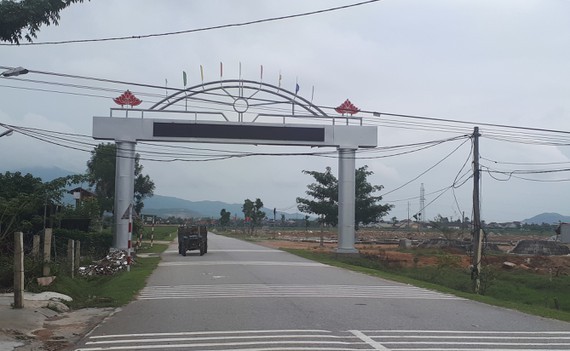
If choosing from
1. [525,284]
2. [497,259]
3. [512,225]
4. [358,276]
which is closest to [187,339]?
[358,276]

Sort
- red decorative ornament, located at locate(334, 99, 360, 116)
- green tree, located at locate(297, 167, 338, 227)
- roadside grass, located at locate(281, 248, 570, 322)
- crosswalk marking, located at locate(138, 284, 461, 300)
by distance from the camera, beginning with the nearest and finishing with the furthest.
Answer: crosswalk marking, located at locate(138, 284, 461, 300) → roadside grass, located at locate(281, 248, 570, 322) → red decorative ornament, located at locate(334, 99, 360, 116) → green tree, located at locate(297, 167, 338, 227)

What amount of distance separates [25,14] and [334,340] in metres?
7.14

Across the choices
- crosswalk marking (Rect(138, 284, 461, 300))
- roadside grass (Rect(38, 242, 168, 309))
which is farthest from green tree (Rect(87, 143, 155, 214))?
crosswalk marking (Rect(138, 284, 461, 300))

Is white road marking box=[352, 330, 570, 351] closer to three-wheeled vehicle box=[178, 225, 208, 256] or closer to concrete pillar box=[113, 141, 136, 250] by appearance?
concrete pillar box=[113, 141, 136, 250]

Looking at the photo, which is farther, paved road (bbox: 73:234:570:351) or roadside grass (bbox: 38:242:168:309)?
roadside grass (bbox: 38:242:168:309)

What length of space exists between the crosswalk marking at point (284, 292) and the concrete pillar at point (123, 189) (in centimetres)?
1581

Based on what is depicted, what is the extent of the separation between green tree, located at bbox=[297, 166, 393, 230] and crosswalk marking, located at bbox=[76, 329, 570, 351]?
140 feet

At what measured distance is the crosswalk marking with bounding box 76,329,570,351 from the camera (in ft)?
29.8

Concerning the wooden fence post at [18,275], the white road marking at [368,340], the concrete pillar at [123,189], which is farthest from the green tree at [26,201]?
the white road marking at [368,340]

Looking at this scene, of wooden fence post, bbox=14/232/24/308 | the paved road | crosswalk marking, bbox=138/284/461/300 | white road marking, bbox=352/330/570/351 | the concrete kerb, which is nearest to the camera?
white road marking, bbox=352/330/570/351

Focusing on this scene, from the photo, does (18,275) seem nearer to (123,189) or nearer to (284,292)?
(284,292)

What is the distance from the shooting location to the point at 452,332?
10.6 meters

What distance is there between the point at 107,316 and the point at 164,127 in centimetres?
2193

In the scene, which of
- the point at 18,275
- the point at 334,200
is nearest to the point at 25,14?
the point at 18,275
